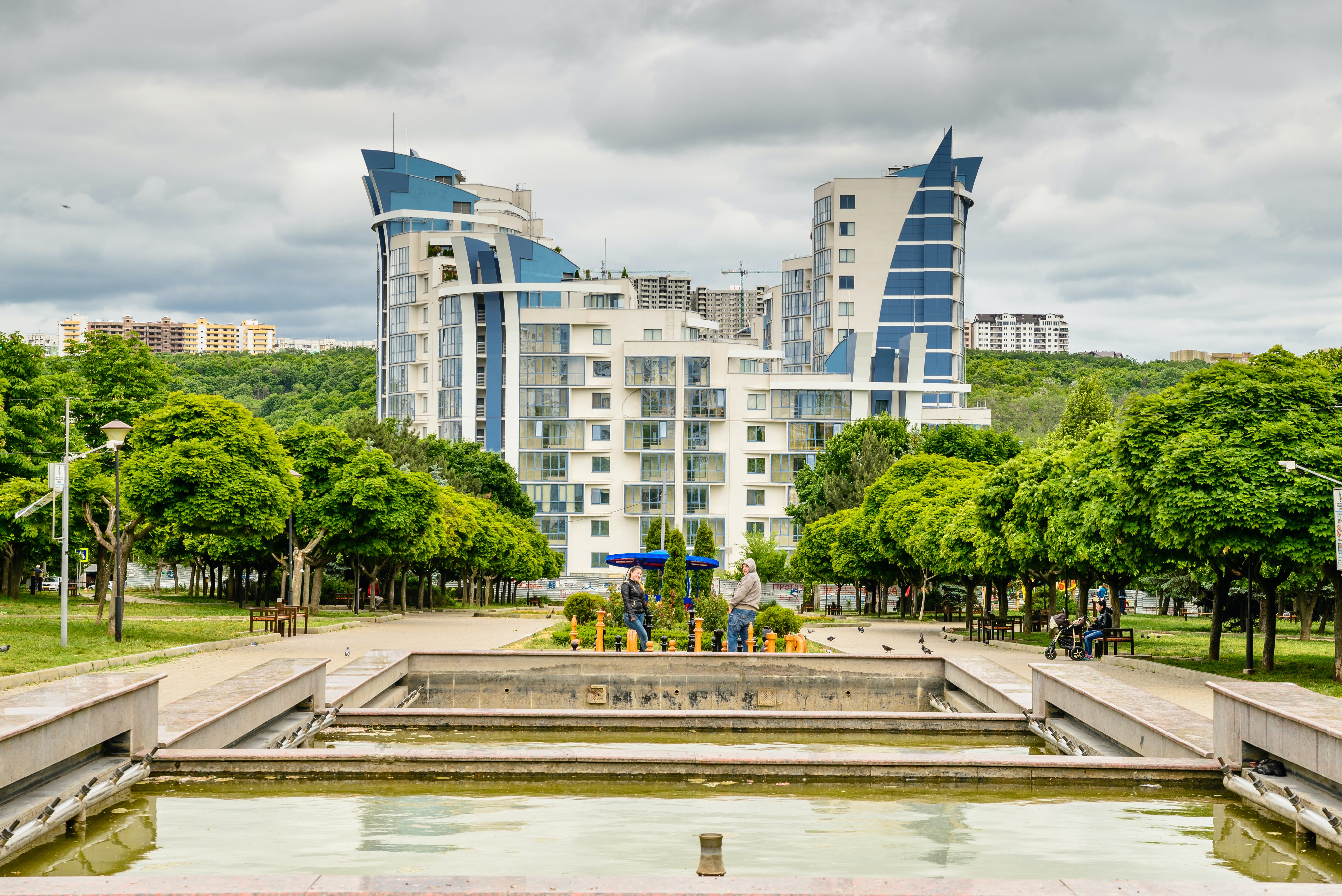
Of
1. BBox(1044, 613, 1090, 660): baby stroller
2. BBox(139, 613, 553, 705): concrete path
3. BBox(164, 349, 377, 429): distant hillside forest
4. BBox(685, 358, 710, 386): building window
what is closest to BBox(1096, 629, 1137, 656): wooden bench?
BBox(1044, 613, 1090, 660): baby stroller

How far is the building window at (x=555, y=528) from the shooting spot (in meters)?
99.8

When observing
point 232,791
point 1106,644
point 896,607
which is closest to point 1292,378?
point 1106,644

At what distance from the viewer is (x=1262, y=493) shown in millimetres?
20391

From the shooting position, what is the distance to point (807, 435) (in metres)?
98.6

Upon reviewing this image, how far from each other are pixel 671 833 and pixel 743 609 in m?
14.2

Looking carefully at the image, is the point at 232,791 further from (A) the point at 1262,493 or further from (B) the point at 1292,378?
(B) the point at 1292,378

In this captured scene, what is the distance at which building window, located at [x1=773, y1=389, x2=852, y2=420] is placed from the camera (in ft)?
320

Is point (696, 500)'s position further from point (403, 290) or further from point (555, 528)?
point (403, 290)

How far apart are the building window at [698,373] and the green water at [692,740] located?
272 feet

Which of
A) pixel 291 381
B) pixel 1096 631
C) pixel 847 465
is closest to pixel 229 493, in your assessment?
pixel 1096 631

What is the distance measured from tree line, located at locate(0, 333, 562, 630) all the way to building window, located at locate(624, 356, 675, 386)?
1890cm

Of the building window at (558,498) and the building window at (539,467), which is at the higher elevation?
the building window at (539,467)

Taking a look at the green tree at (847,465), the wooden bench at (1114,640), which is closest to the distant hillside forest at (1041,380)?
the green tree at (847,465)

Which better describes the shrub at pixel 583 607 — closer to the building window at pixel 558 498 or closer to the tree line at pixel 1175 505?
the tree line at pixel 1175 505
